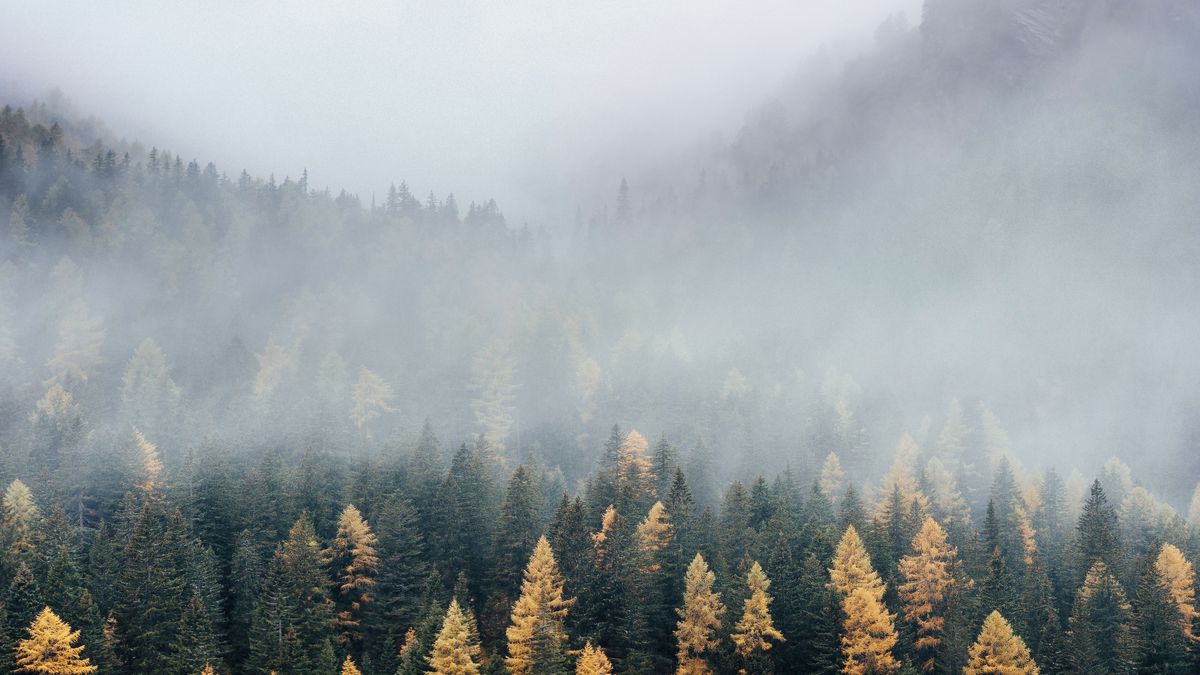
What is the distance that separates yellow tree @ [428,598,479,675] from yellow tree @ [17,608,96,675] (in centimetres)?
2130

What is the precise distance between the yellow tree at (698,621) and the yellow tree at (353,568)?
25351 mm

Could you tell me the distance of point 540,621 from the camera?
208 feet

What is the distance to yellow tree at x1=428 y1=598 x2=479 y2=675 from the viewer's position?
196ft

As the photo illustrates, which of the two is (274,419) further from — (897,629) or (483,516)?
(897,629)

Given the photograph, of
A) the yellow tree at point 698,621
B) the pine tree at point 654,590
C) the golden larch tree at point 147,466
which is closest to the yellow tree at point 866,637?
the yellow tree at point 698,621

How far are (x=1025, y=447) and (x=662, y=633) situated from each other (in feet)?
376

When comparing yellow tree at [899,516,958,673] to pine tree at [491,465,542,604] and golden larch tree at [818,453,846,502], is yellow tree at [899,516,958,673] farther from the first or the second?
pine tree at [491,465,542,604]

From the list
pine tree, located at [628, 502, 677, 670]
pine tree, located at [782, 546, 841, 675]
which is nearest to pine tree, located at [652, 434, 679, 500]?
pine tree, located at [628, 502, 677, 670]

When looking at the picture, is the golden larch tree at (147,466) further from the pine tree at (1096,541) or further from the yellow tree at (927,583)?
the pine tree at (1096,541)

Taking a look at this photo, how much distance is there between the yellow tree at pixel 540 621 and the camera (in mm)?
61781

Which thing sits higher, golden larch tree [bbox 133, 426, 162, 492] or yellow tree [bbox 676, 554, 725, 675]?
golden larch tree [bbox 133, 426, 162, 492]

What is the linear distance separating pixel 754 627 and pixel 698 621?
13.2ft

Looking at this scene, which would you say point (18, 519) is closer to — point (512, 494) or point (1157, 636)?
point (512, 494)

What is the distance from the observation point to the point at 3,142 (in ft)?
614
